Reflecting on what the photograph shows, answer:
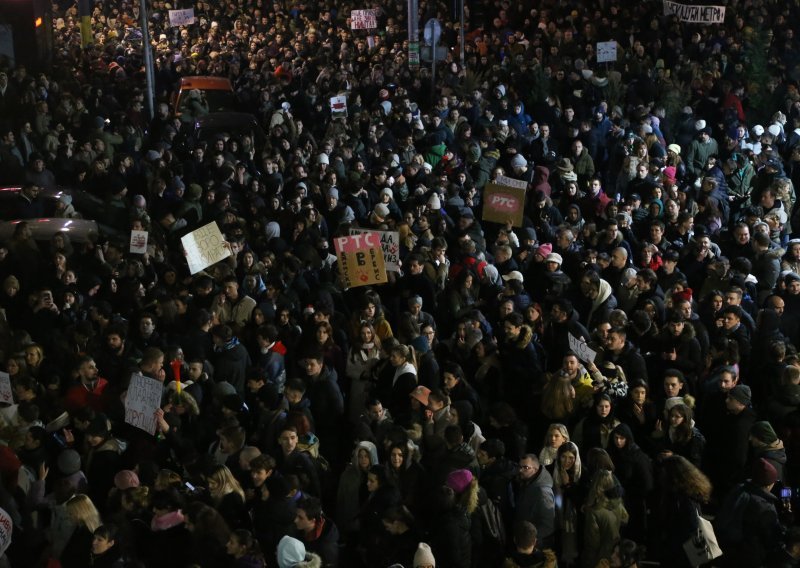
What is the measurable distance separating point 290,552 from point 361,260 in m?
5.60

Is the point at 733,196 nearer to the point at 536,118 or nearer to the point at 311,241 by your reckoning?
the point at 536,118

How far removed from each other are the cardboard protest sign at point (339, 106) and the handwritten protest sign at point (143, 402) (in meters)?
11.9

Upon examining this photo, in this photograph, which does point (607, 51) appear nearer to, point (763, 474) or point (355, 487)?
point (355, 487)

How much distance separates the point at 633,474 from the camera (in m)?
8.16

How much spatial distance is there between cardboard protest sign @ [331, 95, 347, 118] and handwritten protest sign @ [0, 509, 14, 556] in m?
13.5

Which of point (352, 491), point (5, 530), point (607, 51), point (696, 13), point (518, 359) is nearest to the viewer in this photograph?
point (5, 530)

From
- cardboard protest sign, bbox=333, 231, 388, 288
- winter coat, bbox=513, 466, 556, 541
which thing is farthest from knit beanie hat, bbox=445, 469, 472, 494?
cardboard protest sign, bbox=333, 231, 388, 288

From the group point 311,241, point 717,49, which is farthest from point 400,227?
point 717,49

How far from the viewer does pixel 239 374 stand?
397 inches

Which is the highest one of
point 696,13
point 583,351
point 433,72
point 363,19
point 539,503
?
point 696,13

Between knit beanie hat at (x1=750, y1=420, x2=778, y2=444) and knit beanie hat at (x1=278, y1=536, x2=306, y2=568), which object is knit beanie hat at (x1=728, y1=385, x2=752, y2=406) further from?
knit beanie hat at (x1=278, y1=536, x2=306, y2=568)

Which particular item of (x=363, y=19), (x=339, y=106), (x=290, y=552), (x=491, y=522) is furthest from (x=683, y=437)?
(x=363, y=19)

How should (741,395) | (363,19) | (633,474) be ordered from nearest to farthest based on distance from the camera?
(633,474), (741,395), (363,19)

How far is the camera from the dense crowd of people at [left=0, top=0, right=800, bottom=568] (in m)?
7.70
